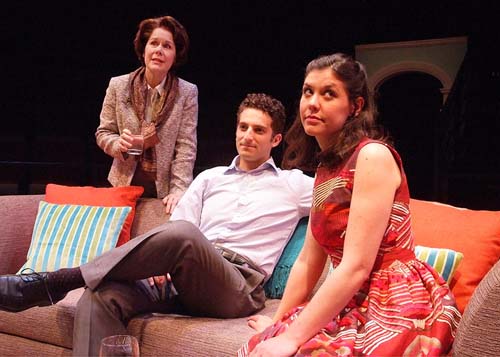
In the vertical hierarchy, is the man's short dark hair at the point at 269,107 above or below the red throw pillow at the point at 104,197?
above

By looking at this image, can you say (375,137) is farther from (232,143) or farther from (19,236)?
(232,143)

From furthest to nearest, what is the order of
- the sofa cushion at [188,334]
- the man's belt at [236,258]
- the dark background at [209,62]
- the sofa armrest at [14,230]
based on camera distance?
the dark background at [209,62] → the sofa armrest at [14,230] → the man's belt at [236,258] → the sofa cushion at [188,334]

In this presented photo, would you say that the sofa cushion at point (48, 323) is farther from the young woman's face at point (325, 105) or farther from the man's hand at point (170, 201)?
the young woman's face at point (325, 105)

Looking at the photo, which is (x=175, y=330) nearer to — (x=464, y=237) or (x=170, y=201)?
(x=170, y=201)

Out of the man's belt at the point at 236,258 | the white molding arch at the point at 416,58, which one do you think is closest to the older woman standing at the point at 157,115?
the man's belt at the point at 236,258

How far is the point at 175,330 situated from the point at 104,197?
3.37ft

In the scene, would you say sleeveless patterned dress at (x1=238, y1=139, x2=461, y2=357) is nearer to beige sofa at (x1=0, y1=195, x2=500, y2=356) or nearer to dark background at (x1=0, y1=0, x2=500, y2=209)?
beige sofa at (x1=0, y1=195, x2=500, y2=356)

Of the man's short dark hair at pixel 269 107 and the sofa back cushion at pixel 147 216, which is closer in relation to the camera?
the man's short dark hair at pixel 269 107

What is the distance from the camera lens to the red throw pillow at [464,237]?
1809 millimetres

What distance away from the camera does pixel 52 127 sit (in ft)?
22.9

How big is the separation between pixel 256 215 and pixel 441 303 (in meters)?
0.99

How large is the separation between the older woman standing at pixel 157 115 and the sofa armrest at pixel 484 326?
64.4 inches

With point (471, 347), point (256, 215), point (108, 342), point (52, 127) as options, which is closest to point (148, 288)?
point (256, 215)

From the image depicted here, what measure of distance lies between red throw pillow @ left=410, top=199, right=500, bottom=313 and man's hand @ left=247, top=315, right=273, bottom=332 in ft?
2.02
